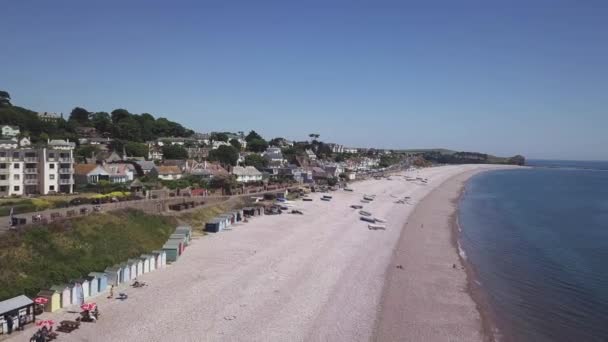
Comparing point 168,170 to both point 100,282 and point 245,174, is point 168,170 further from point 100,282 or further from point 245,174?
point 100,282

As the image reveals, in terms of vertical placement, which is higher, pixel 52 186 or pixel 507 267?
pixel 52 186

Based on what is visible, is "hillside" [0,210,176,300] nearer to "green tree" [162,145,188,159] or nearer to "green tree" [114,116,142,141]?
"green tree" [162,145,188,159]

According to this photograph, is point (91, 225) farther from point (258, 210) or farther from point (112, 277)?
point (258, 210)

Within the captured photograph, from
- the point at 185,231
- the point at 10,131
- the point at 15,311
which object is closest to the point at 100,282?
the point at 15,311

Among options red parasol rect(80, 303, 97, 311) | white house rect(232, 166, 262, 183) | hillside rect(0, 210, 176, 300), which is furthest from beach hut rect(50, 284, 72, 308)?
white house rect(232, 166, 262, 183)

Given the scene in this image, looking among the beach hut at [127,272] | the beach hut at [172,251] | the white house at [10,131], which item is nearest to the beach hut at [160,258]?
the beach hut at [172,251]

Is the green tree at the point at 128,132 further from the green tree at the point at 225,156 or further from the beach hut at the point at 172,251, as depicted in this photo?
the beach hut at the point at 172,251

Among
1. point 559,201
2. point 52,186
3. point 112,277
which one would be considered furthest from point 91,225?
point 559,201
